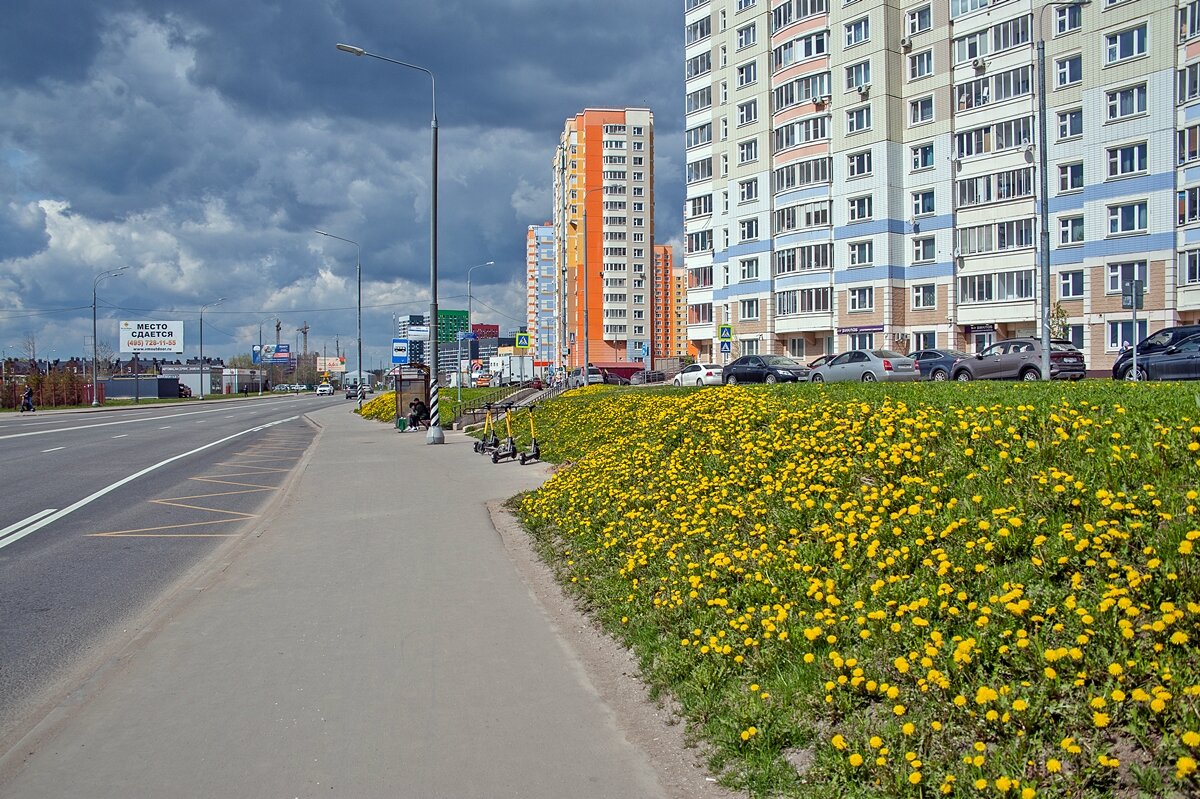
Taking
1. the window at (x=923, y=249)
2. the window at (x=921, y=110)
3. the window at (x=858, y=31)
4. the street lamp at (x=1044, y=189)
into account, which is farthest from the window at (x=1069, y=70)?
the street lamp at (x=1044, y=189)

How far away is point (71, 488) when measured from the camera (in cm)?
1603

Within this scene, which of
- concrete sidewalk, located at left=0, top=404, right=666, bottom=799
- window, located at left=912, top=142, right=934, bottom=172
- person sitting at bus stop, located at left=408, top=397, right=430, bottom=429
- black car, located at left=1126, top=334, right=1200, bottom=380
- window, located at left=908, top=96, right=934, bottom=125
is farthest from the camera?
window, located at left=912, top=142, right=934, bottom=172

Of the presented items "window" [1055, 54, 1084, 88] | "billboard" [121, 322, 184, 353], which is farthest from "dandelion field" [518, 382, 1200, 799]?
"billboard" [121, 322, 184, 353]

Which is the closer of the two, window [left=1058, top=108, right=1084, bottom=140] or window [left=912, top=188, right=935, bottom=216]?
window [left=1058, top=108, right=1084, bottom=140]

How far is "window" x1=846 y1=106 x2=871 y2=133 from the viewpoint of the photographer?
50.2 meters

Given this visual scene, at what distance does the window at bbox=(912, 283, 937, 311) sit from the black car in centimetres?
2781

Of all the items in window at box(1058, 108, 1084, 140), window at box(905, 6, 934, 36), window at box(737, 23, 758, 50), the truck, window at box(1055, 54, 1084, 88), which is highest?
window at box(737, 23, 758, 50)

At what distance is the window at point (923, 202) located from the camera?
48594 millimetres

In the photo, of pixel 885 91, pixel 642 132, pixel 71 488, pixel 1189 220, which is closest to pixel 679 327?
pixel 642 132

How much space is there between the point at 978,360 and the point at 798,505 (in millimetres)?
23226

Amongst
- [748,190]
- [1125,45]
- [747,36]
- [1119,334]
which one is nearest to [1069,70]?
[1125,45]

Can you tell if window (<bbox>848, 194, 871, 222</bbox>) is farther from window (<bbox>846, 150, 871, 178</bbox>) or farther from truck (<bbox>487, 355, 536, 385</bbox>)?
truck (<bbox>487, 355, 536, 385</bbox>)

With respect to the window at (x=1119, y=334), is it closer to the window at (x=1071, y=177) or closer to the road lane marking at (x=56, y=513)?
the window at (x=1071, y=177)

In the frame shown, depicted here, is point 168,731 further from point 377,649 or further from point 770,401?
point 770,401
